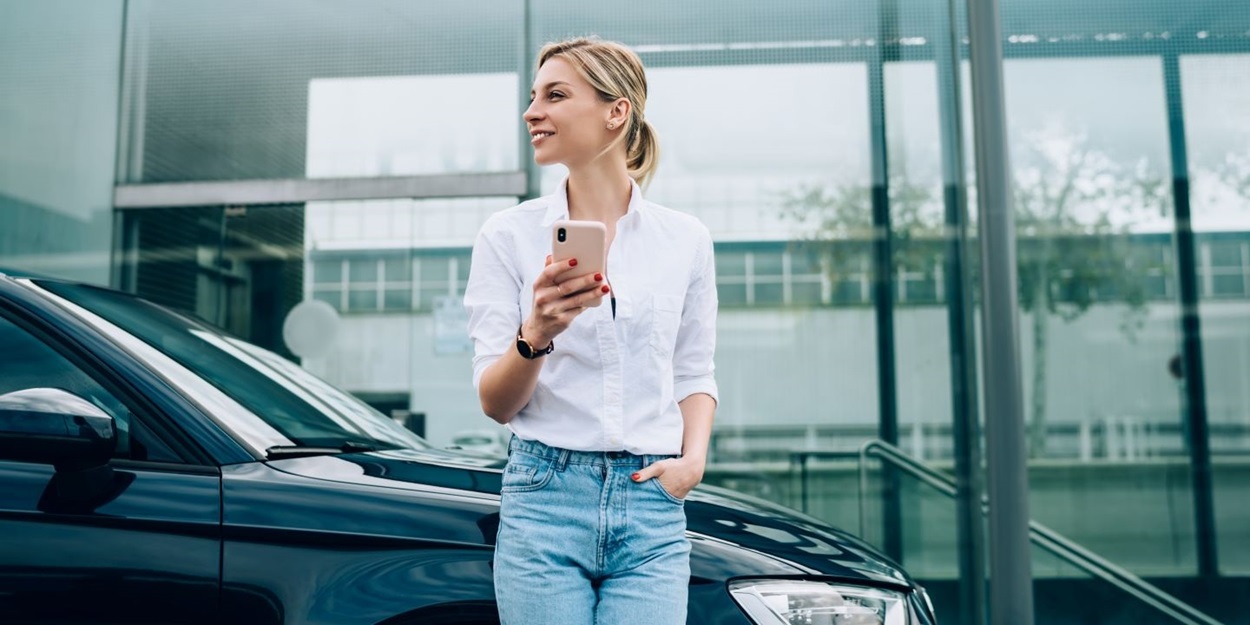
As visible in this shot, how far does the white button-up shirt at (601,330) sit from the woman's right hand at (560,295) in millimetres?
136

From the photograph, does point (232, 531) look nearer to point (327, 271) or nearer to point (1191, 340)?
point (327, 271)

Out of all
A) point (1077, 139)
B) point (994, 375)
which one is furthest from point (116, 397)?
point (1077, 139)

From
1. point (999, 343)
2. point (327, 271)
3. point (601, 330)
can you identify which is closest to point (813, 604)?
point (601, 330)

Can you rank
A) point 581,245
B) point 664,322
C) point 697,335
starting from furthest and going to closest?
point 697,335 → point 664,322 → point 581,245

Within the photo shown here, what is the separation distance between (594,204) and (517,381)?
→ 1.29ft

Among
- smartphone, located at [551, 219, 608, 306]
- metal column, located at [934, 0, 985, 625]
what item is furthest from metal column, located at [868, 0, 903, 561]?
smartphone, located at [551, 219, 608, 306]

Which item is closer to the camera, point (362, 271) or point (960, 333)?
point (960, 333)

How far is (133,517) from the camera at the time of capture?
1.89 meters

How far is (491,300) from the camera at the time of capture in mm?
1657

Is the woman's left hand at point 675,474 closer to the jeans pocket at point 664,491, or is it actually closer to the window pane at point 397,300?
the jeans pocket at point 664,491

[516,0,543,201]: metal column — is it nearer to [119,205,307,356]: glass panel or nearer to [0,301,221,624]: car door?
[119,205,307,356]: glass panel

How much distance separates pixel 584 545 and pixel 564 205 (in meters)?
0.59

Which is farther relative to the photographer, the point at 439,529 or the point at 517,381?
the point at 439,529

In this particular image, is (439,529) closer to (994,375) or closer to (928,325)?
(994,375)
